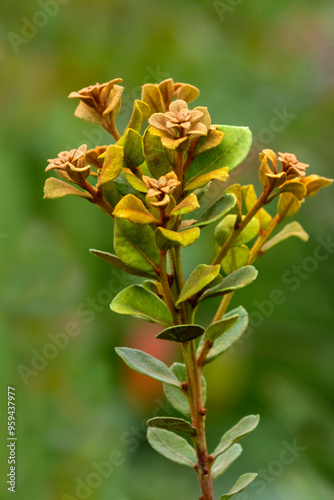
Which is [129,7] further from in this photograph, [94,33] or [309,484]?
[309,484]

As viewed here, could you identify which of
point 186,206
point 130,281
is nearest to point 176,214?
point 186,206

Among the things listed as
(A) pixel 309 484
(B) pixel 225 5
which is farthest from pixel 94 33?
(A) pixel 309 484

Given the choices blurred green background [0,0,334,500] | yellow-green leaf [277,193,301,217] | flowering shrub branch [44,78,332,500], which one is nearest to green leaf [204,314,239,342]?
flowering shrub branch [44,78,332,500]

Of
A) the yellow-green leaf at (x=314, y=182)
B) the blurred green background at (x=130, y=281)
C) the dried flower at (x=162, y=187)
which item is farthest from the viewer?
the blurred green background at (x=130, y=281)

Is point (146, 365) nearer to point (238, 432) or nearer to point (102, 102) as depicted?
point (238, 432)

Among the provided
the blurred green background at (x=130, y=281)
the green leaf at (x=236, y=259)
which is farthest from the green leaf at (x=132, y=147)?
the blurred green background at (x=130, y=281)

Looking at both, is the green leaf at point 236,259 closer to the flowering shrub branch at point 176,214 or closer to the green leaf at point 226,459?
the flowering shrub branch at point 176,214

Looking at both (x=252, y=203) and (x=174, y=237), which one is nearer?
(x=174, y=237)
